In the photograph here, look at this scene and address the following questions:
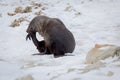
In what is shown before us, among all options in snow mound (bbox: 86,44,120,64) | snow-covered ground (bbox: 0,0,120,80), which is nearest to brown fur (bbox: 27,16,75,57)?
snow-covered ground (bbox: 0,0,120,80)

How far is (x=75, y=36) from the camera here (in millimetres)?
8781

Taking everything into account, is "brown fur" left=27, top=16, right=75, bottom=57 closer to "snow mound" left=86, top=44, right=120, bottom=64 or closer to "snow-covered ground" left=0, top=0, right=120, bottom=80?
"snow-covered ground" left=0, top=0, right=120, bottom=80

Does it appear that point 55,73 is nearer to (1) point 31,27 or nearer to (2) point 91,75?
(2) point 91,75

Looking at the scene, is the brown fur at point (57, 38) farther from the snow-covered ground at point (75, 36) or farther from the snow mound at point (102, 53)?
the snow mound at point (102, 53)

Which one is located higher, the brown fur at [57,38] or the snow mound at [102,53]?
the snow mound at [102,53]

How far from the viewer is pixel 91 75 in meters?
3.51

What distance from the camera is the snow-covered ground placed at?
3799mm

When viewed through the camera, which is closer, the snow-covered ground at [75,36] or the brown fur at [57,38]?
the snow-covered ground at [75,36]

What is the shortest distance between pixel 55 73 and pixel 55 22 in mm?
3345

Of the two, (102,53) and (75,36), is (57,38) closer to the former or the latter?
(75,36)

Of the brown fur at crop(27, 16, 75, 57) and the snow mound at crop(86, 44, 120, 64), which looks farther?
the brown fur at crop(27, 16, 75, 57)

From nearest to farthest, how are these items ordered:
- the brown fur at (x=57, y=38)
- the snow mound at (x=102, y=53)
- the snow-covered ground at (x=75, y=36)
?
the snow-covered ground at (x=75, y=36) < the snow mound at (x=102, y=53) < the brown fur at (x=57, y=38)

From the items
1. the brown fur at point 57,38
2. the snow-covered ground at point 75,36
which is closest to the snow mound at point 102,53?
the snow-covered ground at point 75,36

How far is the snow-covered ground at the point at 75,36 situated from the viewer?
150 inches
